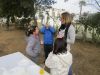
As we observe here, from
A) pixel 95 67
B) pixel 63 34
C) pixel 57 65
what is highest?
pixel 63 34

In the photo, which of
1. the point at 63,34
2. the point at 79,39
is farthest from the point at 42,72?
the point at 79,39

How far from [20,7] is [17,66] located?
12.5 m

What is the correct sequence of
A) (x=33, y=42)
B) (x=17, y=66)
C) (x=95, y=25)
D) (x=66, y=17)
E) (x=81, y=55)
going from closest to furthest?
(x=17, y=66) < (x=66, y=17) < (x=33, y=42) < (x=81, y=55) < (x=95, y=25)

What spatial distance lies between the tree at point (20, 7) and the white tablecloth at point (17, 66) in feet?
37.9

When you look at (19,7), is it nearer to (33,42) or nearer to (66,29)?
(33,42)

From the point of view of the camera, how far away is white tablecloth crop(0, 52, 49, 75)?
355 centimetres

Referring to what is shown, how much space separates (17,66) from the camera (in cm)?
371

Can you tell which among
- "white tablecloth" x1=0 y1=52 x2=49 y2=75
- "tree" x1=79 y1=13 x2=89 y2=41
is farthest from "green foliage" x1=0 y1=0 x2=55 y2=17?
"white tablecloth" x1=0 y1=52 x2=49 y2=75

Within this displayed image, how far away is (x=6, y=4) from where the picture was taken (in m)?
16.1

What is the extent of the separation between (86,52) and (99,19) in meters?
2.49

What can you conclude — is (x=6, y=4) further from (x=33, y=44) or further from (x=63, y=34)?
(x=63, y=34)

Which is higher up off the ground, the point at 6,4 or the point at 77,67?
the point at 6,4

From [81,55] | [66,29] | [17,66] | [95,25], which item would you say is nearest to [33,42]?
[66,29]

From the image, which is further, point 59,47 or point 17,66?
point 59,47
